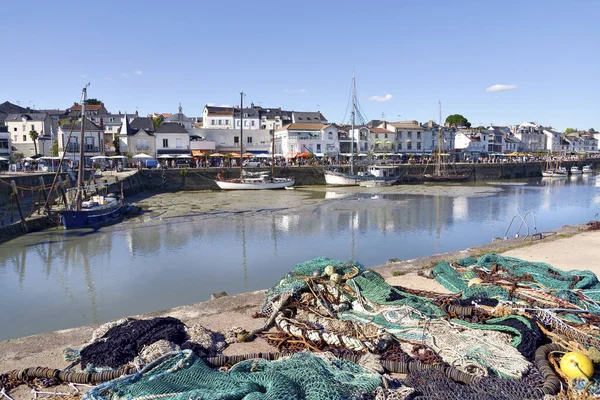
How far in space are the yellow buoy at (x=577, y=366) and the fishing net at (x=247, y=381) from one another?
173 centimetres

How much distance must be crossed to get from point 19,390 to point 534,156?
76.5m

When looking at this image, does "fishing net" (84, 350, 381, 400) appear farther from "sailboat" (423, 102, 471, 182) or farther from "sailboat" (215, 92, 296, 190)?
"sailboat" (423, 102, 471, 182)

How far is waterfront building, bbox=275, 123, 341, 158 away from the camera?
Result: 51.4m

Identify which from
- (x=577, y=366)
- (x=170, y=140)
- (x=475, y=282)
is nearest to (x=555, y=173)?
(x=170, y=140)

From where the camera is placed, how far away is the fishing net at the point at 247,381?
11.4 feet

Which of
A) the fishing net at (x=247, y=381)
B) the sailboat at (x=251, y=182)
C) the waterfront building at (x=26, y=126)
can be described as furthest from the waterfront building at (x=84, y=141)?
the fishing net at (x=247, y=381)

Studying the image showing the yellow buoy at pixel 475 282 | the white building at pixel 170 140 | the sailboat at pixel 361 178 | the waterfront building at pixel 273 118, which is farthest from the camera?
the waterfront building at pixel 273 118

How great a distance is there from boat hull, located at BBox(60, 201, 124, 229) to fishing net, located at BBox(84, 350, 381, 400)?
16.3 meters

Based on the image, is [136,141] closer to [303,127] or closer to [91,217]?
[303,127]

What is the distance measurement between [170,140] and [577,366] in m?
46.2

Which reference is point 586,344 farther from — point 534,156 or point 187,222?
point 534,156

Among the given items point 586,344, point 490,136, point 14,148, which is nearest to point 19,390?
point 586,344

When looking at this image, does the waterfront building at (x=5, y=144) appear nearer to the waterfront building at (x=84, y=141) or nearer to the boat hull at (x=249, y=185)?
the waterfront building at (x=84, y=141)

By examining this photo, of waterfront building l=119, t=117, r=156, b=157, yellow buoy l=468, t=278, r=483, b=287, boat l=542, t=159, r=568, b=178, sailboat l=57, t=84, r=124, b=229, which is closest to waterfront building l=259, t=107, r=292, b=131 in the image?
waterfront building l=119, t=117, r=156, b=157
